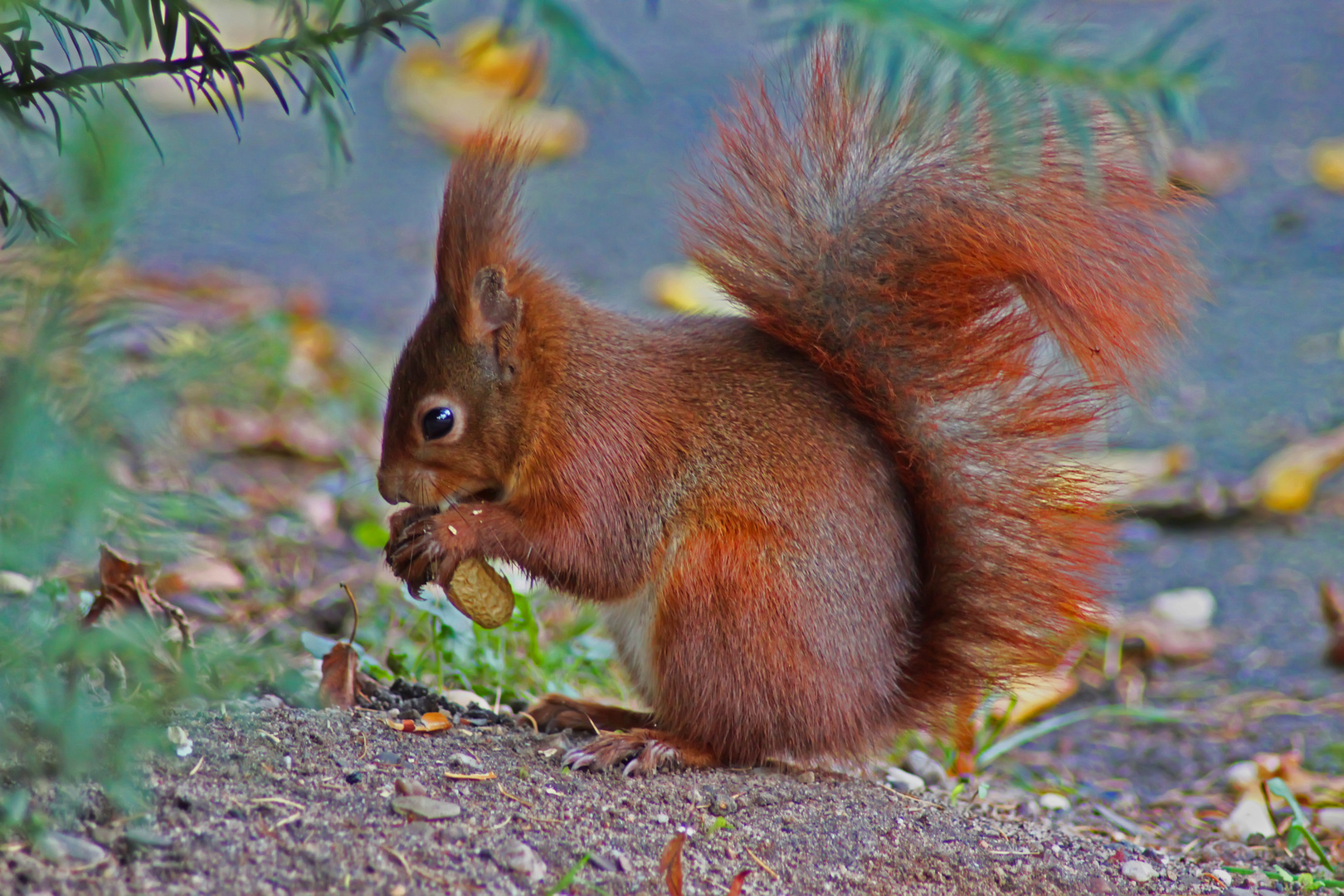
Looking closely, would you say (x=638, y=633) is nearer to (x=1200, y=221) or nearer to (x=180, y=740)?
(x=180, y=740)

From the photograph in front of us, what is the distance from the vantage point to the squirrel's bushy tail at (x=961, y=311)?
1.46m

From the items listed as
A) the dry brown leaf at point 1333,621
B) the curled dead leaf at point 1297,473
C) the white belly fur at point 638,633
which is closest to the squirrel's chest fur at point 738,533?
the white belly fur at point 638,633

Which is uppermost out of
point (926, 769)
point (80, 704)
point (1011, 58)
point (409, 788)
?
point (1011, 58)

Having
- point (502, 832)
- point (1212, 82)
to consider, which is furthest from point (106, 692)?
point (1212, 82)

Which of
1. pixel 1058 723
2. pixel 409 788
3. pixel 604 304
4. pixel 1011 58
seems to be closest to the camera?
pixel 1011 58

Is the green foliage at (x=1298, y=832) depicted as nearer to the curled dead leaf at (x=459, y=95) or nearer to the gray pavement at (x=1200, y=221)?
the gray pavement at (x=1200, y=221)

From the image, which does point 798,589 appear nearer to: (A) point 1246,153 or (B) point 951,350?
(B) point 951,350

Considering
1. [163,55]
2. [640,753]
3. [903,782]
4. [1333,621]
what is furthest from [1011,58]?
[1333,621]

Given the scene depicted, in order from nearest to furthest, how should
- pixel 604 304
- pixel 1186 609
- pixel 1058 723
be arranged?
pixel 604 304, pixel 1058 723, pixel 1186 609

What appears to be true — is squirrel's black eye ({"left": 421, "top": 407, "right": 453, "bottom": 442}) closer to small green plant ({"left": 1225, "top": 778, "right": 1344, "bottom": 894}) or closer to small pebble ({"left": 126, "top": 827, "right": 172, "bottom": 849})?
small pebble ({"left": 126, "top": 827, "right": 172, "bottom": 849})

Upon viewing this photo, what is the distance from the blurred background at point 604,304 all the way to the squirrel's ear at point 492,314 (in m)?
0.11

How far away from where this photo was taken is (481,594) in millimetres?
1668

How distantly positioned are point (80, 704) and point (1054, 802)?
4.56 ft

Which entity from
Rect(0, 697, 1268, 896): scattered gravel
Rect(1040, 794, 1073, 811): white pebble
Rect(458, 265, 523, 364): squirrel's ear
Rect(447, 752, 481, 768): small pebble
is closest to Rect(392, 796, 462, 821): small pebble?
Rect(0, 697, 1268, 896): scattered gravel
